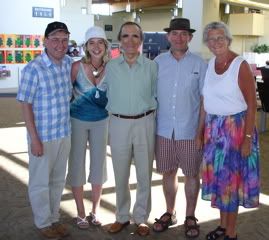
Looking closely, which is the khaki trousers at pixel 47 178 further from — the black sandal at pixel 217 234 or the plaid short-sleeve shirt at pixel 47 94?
the black sandal at pixel 217 234

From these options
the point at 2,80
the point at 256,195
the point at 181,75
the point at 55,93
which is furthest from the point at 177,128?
the point at 2,80

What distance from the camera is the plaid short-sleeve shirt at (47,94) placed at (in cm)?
266

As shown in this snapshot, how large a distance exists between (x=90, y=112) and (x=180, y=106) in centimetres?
63

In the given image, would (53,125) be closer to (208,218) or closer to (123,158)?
(123,158)

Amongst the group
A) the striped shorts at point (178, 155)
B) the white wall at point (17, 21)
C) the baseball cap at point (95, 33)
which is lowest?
the striped shorts at point (178, 155)

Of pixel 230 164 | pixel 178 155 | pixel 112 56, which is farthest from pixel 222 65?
pixel 112 56

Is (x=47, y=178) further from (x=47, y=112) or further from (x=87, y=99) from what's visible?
(x=87, y=99)

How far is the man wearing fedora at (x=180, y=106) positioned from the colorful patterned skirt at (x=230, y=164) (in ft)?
0.59

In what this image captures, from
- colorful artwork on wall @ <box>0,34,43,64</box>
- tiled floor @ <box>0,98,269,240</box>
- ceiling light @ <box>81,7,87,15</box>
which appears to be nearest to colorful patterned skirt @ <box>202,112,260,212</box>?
tiled floor @ <box>0,98,269,240</box>

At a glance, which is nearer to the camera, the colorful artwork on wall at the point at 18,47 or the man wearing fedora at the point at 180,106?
the man wearing fedora at the point at 180,106

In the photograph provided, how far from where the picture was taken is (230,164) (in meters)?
2.65

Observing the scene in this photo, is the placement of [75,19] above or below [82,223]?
A: above

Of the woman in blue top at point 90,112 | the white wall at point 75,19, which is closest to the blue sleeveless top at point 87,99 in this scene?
the woman in blue top at point 90,112

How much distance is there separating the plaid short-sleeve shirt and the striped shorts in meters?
0.69
